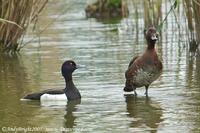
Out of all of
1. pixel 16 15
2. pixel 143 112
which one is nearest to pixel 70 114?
pixel 143 112

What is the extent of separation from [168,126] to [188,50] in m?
7.34

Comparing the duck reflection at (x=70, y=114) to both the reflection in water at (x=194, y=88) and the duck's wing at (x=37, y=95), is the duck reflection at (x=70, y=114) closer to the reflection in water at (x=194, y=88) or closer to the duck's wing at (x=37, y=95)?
the duck's wing at (x=37, y=95)

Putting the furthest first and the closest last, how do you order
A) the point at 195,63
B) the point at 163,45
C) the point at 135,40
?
the point at 135,40, the point at 163,45, the point at 195,63

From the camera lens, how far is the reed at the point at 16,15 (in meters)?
16.6

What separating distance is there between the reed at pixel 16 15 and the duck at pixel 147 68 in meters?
5.50

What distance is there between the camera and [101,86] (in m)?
12.2

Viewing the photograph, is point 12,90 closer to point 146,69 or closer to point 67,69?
point 67,69

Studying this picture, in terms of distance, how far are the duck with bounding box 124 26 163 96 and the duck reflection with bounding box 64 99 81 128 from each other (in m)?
0.98

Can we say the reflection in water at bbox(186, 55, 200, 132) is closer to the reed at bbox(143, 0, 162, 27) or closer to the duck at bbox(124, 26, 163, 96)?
the duck at bbox(124, 26, 163, 96)

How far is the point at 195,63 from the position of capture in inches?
576

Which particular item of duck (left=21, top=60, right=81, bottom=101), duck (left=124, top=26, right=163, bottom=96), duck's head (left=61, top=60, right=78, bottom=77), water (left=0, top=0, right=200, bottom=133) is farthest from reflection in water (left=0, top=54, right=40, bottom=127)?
duck (left=124, top=26, right=163, bottom=96)

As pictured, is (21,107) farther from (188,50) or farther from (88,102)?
(188,50)

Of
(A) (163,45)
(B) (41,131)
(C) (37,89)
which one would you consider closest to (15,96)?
(C) (37,89)

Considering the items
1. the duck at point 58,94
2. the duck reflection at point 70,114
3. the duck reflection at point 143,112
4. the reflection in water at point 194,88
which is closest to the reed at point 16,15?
the reflection in water at point 194,88
